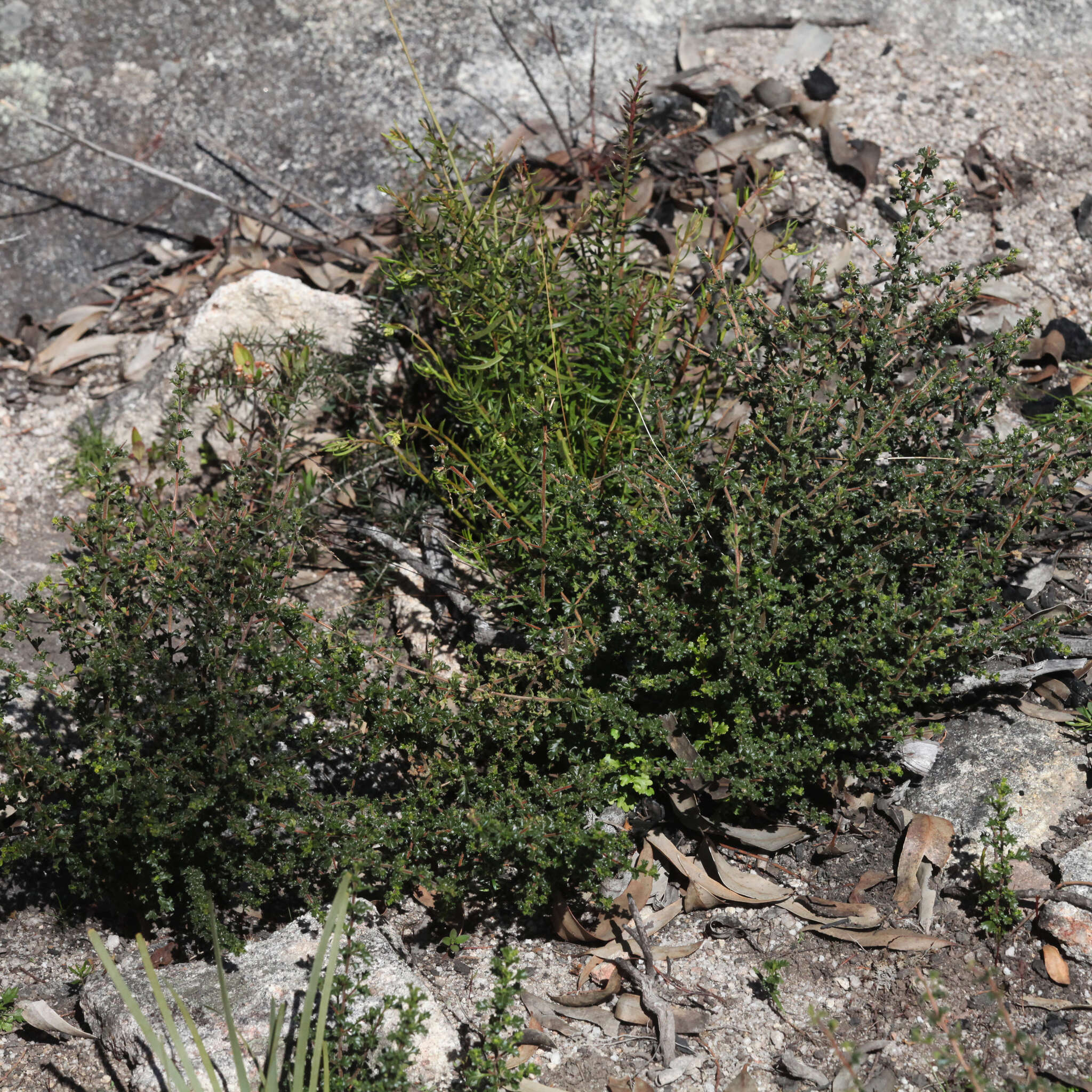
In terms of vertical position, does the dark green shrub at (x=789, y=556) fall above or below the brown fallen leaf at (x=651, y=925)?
above

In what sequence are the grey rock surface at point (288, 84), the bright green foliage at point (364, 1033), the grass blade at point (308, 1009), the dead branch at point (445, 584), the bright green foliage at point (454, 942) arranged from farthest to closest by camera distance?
the grey rock surface at point (288, 84)
the dead branch at point (445, 584)
the bright green foliage at point (454, 942)
the bright green foliage at point (364, 1033)
the grass blade at point (308, 1009)

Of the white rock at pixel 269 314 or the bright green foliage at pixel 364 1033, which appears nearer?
the bright green foliage at pixel 364 1033

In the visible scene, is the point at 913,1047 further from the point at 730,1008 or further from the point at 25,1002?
the point at 25,1002

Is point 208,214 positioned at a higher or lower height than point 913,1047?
higher

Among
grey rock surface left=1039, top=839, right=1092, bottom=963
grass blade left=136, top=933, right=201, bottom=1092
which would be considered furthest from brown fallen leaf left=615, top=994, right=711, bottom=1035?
grass blade left=136, top=933, right=201, bottom=1092

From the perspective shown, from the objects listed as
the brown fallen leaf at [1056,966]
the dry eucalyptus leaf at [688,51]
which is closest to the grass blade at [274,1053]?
the brown fallen leaf at [1056,966]

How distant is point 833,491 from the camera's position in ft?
8.42

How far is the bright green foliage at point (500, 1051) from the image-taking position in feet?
6.72

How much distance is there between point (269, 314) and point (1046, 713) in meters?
2.94

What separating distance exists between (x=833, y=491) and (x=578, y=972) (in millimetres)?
1394

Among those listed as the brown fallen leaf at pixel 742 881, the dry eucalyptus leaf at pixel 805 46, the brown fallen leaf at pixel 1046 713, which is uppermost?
the dry eucalyptus leaf at pixel 805 46

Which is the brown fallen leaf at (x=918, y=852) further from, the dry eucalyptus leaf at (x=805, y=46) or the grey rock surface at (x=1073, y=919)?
the dry eucalyptus leaf at (x=805, y=46)

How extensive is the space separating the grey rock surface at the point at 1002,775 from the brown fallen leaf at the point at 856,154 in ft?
7.34

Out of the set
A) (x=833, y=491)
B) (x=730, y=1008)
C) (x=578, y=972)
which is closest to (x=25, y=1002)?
(x=578, y=972)
